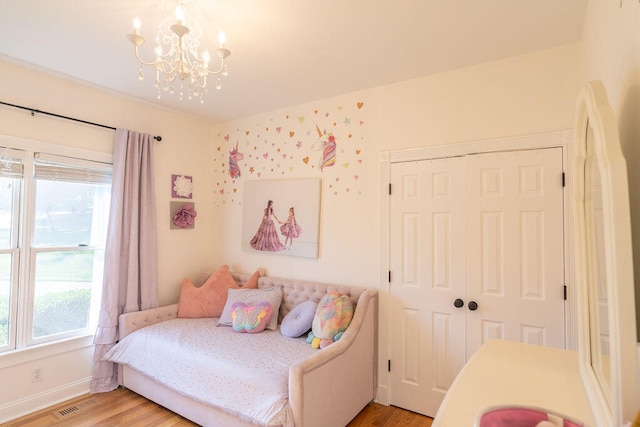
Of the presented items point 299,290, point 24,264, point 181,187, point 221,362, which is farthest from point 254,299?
point 24,264

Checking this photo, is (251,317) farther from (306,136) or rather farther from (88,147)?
(88,147)

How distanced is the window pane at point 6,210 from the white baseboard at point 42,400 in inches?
46.4

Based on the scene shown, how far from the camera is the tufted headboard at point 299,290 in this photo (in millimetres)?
2832

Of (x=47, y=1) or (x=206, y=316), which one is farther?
(x=206, y=316)

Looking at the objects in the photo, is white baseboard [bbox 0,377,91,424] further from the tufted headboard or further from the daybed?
the tufted headboard

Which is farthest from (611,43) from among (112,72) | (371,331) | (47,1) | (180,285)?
(180,285)

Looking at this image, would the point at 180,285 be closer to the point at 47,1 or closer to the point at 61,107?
the point at 61,107

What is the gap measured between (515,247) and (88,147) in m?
3.51

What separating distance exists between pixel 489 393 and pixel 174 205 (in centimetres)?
340

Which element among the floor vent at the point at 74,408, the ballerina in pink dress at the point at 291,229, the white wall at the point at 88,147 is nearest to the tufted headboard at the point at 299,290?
the ballerina in pink dress at the point at 291,229

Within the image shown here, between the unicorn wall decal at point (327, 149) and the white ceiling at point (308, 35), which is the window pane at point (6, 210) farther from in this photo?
the unicorn wall decal at point (327, 149)

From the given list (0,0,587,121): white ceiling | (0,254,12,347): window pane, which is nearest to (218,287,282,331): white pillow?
(0,254,12,347): window pane

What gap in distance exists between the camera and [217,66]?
2.55 meters

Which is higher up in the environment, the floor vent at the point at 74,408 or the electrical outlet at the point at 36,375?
the electrical outlet at the point at 36,375
